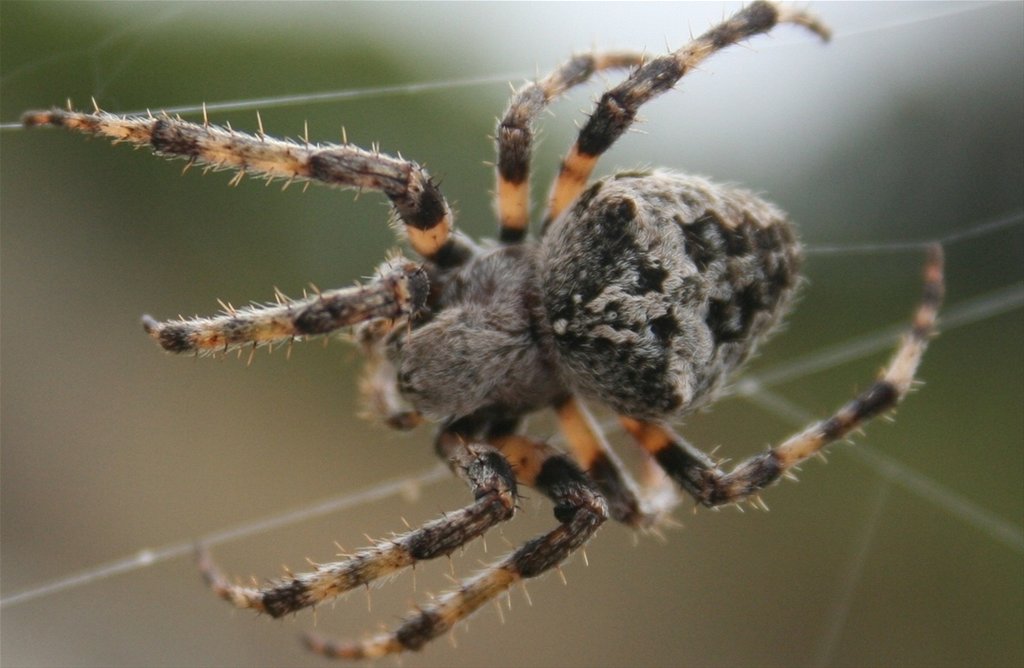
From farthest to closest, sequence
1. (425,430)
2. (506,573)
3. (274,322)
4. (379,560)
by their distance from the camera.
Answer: (425,430) < (506,573) < (379,560) < (274,322)

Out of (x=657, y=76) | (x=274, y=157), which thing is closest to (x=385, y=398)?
(x=274, y=157)

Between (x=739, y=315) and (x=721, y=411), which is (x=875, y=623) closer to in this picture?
(x=721, y=411)

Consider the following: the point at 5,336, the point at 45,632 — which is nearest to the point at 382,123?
the point at 5,336

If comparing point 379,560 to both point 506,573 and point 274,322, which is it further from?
point 274,322

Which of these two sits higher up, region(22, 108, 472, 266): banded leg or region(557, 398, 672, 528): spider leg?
region(22, 108, 472, 266): banded leg

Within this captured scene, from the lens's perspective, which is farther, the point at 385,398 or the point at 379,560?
the point at 385,398

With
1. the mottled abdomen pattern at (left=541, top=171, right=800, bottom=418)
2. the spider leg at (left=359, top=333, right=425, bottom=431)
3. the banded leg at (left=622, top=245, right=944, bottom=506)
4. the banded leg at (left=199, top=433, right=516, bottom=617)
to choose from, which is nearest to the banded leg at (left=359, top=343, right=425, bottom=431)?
the spider leg at (left=359, top=333, right=425, bottom=431)

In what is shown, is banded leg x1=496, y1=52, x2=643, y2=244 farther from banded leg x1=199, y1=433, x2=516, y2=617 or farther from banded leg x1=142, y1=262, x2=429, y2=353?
banded leg x1=199, y1=433, x2=516, y2=617

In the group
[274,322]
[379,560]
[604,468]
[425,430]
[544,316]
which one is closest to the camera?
[274,322]
